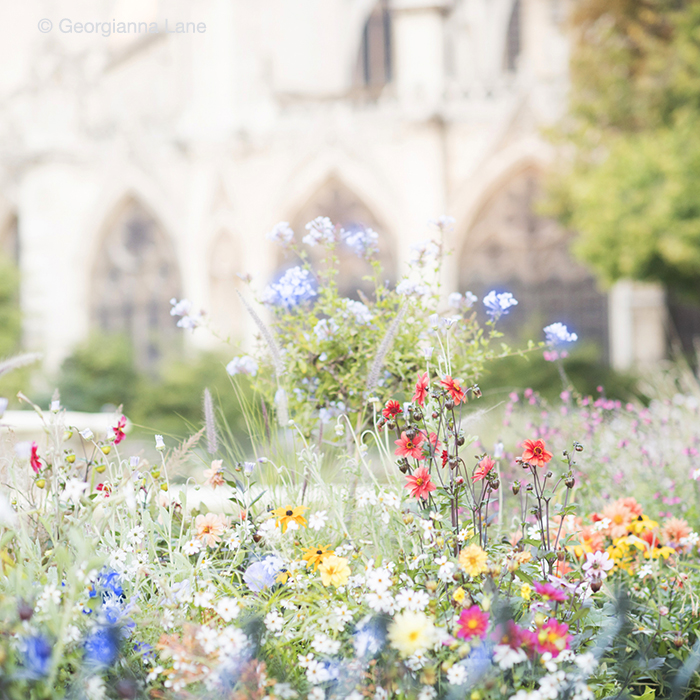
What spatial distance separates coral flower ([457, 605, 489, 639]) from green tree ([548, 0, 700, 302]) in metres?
7.91

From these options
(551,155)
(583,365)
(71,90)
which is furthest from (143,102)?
(583,365)

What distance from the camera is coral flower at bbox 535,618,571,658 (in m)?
1.45

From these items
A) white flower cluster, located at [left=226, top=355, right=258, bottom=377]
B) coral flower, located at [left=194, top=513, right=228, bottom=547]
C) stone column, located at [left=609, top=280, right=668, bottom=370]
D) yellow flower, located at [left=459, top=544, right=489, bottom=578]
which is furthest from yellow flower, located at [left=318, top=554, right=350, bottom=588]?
stone column, located at [left=609, top=280, right=668, bottom=370]

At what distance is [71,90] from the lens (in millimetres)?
15562

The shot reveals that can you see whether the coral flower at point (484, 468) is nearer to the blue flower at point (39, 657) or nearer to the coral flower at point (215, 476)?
the coral flower at point (215, 476)

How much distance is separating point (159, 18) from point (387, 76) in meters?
5.30

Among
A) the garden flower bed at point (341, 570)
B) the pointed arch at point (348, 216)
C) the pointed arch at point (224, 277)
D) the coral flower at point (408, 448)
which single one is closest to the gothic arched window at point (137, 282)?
the pointed arch at point (224, 277)

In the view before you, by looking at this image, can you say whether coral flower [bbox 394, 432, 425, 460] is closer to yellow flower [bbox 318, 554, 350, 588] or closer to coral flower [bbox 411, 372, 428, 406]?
coral flower [bbox 411, 372, 428, 406]

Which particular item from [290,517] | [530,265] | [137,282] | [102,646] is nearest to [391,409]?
[290,517]

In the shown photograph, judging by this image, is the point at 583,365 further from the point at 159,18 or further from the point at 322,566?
the point at 159,18

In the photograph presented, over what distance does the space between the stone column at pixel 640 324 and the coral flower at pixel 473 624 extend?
12884 millimetres

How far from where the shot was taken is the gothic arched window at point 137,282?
15.6m

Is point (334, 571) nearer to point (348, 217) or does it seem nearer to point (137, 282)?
point (348, 217)

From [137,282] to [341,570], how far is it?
1491cm
